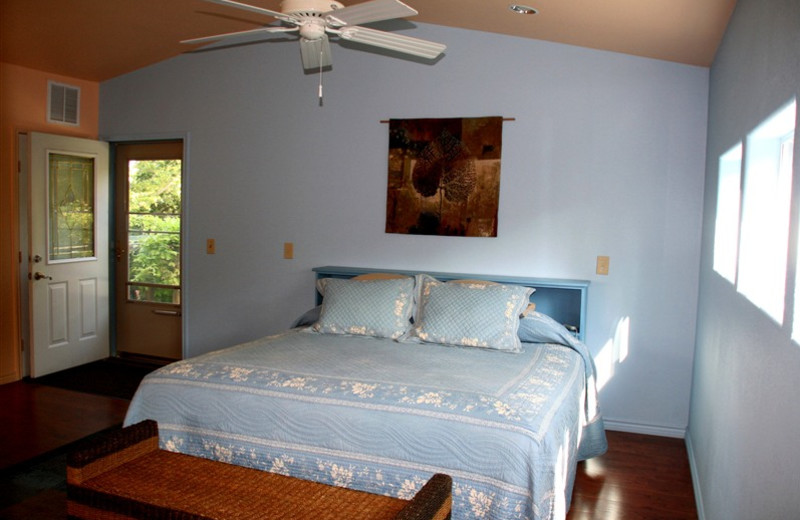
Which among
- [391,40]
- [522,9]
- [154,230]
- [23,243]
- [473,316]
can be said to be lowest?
[473,316]

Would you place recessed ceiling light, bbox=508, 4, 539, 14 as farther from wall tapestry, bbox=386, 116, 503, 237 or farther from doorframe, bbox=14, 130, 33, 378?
Answer: doorframe, bbox=14, 130, 33, 378

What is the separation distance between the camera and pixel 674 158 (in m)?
3.73

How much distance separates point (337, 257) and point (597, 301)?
69.9 inches

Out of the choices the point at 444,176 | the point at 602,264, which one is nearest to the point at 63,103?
the point at 444,176

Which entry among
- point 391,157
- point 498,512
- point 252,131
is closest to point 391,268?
point 391,157

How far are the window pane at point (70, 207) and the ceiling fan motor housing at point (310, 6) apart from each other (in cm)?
320

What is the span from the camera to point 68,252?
4.94 metres

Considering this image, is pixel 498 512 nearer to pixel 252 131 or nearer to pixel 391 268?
pixel 391 268

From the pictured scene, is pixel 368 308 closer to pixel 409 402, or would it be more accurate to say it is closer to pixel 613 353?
pixel 409 402

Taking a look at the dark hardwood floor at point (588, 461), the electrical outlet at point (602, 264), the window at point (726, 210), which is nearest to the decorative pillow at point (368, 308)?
the electrical outlet at point (602, 264)

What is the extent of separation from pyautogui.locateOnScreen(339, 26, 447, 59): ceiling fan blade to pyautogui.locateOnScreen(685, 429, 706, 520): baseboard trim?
2.27m

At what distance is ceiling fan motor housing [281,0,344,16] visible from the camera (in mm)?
2377

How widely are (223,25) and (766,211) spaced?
351cm

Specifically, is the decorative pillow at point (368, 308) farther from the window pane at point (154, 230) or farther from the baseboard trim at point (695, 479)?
the window pane at point (154, 230)
